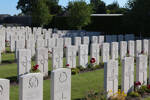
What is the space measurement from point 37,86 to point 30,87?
0.18 m

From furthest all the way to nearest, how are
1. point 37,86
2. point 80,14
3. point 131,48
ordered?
point 80,14 → point 131,48 → point 37,86

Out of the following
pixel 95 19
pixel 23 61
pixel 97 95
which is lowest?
pixel 97 95

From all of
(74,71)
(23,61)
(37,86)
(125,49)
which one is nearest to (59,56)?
(74,71)

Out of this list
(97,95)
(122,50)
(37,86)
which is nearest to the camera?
(37,86)

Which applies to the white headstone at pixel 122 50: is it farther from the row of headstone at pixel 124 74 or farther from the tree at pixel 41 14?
the tree at pixel 41 14

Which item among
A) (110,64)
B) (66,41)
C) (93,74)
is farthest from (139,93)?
(66,41)

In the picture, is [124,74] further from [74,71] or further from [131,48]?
[131,48]

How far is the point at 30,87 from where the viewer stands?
19.5ft

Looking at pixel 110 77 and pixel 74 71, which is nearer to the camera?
pixel 110 77

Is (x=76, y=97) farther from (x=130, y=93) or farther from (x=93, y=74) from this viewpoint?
(x=93, y=74)

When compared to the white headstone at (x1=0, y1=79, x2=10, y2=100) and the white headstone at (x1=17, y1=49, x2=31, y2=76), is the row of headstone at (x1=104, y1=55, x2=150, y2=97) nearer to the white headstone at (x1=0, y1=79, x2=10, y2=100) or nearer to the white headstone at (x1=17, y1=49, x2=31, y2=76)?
the white headstone at (x1=0, y1=79, x2=10, y2=100)

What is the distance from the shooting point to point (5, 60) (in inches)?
563

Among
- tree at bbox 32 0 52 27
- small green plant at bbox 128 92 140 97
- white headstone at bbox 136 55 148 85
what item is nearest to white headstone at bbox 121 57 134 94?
small green plant at bbox 128 92 140 97

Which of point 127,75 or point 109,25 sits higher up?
point 109,25
